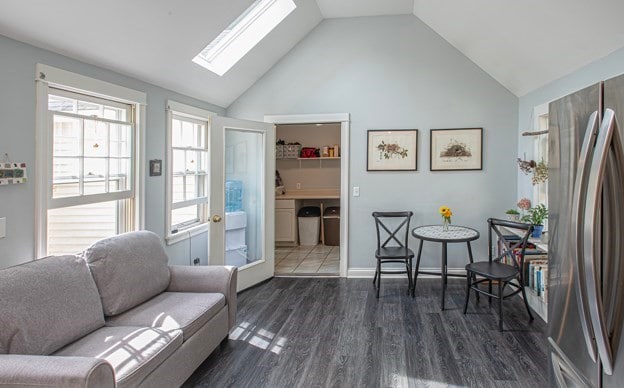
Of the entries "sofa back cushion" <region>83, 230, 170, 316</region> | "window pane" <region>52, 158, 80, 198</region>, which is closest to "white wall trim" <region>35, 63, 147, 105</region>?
"window pane" <region>52, 158, 80, 198</region>

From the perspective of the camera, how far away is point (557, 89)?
372 cm

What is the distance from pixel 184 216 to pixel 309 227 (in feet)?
10.4

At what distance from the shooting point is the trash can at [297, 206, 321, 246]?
7285 millimetres

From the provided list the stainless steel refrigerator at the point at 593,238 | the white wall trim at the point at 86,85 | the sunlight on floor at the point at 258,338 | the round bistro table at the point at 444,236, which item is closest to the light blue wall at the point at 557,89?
the round bistro table at the point at 444,236

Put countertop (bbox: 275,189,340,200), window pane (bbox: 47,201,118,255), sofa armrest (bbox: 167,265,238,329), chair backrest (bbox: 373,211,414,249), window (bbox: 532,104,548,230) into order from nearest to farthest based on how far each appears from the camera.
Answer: window pane (bbox: 47,201,118,255) → sofa armrest (bbox: 167,265,238,329) → window (bbox: 532,104,548,230) → chair backrest (bbox: 373,211,414,249) → countertop (bbox: 275,189,340,200)

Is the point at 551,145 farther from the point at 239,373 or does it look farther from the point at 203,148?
the point at 203,148

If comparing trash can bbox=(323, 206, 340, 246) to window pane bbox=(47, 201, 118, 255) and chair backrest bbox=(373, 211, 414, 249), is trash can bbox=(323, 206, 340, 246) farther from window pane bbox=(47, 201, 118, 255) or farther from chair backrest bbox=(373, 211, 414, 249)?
window pane bbox=(47, 201, 118, 255)

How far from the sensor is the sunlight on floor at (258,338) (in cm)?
314

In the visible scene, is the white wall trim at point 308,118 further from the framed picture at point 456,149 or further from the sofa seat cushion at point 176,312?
the sofa seat cushion at point 176,312

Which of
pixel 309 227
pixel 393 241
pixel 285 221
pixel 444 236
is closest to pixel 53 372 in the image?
pixel 444 236

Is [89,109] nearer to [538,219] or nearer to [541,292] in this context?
[538,219]

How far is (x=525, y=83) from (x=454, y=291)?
2467 millimetres

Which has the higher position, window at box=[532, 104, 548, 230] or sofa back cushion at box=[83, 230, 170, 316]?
window at box=[532, 104, 548, 230]

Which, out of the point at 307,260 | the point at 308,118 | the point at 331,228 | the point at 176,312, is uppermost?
the point at 308,118
